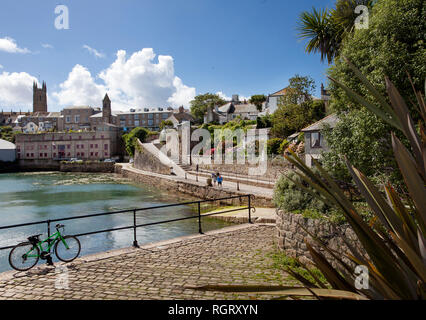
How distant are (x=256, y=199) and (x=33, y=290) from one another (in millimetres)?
12994

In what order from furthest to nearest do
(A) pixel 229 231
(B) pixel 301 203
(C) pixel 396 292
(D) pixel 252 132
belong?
(D) pixel 252 132
(A) pixel 229 231
(B) pixel 301 203
(C) pixel 396 292

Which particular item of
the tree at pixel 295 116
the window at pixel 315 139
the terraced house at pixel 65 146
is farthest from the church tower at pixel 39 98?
the window at pixel 315 139

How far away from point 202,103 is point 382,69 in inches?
2443

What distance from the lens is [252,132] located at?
32.0 metres

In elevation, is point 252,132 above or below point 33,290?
above

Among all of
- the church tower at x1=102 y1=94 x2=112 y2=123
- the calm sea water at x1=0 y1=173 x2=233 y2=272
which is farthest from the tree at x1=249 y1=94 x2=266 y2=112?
the church tower at x1=102 y1=94 x2=112 y2=123

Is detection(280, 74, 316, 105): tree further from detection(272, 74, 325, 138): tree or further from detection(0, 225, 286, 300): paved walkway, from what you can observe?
detection(0, 225, 286, 300): paved walkway

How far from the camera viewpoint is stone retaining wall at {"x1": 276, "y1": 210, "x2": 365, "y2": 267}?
5902mm

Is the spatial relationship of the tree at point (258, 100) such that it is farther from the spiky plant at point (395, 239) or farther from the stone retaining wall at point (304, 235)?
the spiky plant at point (395, 239)

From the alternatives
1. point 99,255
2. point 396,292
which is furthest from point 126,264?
point 396,292

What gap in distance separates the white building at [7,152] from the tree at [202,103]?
40685 mm

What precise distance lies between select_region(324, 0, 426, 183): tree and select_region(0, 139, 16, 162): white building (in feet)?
240

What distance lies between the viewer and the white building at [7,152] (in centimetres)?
6329
